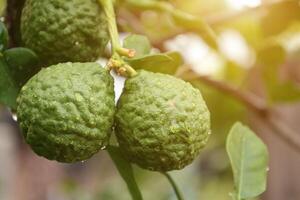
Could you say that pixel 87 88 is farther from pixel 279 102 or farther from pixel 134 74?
pixel 279 102

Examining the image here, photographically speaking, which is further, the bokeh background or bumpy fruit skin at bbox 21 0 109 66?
the bokeh background

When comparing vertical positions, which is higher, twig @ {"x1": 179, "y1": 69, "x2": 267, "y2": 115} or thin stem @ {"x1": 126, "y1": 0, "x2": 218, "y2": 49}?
thin stem @ {"x1": 126, "y1": 0, "x2": 218, "y2": 49}

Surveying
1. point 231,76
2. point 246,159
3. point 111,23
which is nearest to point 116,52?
point 111,23

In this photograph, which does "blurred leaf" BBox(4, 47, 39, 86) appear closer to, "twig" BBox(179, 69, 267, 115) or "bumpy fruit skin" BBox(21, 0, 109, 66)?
"bumpy fruit skin" BBox(21, 0, 109, 66)

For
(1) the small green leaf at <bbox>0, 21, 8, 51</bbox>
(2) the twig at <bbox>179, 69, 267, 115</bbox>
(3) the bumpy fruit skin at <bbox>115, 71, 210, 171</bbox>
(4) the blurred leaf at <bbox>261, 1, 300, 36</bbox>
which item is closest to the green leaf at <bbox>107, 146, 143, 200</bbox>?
(3) the bumpy fruit skin at <bbox>115, 71, 210, 171</bbox>

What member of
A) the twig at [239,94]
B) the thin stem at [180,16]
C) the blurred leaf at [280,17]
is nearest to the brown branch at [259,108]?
the twig at [239,94]

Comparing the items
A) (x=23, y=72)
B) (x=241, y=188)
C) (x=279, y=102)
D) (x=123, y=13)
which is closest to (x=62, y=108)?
(x=23, y=72)
